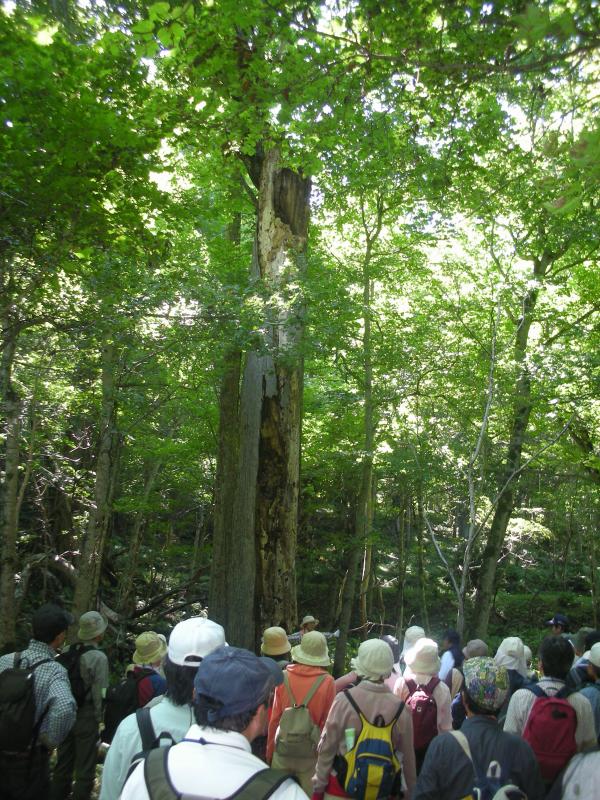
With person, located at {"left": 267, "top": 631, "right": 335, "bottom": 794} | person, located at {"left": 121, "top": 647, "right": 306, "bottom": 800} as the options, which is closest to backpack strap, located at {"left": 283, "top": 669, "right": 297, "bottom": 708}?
person, located at {"left": 267, "top": 631, "right": 335, "bottom": 794}

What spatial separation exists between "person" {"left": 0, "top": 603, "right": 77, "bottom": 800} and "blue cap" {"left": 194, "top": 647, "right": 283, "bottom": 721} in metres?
1.94

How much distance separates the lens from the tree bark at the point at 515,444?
10.2 metres

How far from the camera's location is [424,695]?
4.23 m

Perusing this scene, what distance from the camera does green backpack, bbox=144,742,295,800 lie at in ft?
5.02

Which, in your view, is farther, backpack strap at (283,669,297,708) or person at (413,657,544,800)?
backpack strap at (283,669,297,708)

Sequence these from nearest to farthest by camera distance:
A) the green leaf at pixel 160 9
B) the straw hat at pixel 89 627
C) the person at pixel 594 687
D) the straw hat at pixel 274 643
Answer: the green leaf at pixel 160 9, the person at pixel 594 687, the straw hat at pixel 89 627, the straw hat at pixel 274 643

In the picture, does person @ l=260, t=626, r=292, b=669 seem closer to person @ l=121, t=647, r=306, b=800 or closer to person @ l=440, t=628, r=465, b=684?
person @ l=440, t=628, r=465, b=684

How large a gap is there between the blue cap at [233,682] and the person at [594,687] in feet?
10.7

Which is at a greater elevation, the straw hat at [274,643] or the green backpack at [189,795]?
the green backpack at [189,795]

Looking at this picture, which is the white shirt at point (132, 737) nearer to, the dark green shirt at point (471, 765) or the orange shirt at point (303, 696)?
the dark green shirt at point (471, 765)

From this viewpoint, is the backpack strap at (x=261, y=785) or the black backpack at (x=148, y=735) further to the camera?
the black backpack at (x=148, y=735)

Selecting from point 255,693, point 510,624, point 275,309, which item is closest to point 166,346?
point 275,309

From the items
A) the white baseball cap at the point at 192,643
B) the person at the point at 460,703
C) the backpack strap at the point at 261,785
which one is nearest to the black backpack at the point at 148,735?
the white baseball cap at the point at 192,643

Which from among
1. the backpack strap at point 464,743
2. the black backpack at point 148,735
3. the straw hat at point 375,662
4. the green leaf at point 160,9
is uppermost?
the green leaf at point 160,9
